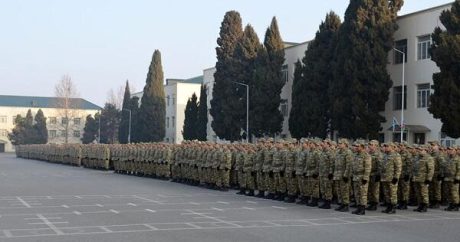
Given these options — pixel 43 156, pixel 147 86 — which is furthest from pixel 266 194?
pixel 147 86

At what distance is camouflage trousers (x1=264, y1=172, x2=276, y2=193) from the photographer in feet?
59.2

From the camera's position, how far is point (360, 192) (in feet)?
47.6

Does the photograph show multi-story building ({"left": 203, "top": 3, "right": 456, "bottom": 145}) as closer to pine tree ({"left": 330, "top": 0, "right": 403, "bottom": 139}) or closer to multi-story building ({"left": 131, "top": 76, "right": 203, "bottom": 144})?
pine tree ({"left": 330, "top": 0, "right": 403, "bottom": 139})

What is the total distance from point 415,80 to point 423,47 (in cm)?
183

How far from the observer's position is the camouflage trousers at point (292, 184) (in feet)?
56.0

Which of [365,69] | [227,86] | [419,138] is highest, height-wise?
[227,86]

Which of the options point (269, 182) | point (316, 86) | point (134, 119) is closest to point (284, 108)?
point (316, 86)

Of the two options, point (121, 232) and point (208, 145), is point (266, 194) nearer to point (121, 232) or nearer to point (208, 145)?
point (208, 145)

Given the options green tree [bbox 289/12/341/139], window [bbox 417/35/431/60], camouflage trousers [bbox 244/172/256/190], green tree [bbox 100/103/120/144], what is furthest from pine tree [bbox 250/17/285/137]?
green tree [bbox 100/103/120/144]

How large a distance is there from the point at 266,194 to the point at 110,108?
2990 inches

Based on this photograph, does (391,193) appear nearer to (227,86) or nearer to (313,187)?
(313,187)

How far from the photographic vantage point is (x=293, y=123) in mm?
39844

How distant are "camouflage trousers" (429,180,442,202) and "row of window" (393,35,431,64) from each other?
18.0 meters

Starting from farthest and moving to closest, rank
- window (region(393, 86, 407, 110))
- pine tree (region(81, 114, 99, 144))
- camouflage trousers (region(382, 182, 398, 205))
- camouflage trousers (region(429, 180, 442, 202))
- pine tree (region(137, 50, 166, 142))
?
1. pine tree (region(81, 114, 99, 144))
2. pine tree (region(137, 50, 166, 142))
3. window (region(393, 86, 407, 110))
4. camouflage trousers (region(429, 180, 442, 202))
5. camouflage trousers (region(382, 182, 398, 205))
